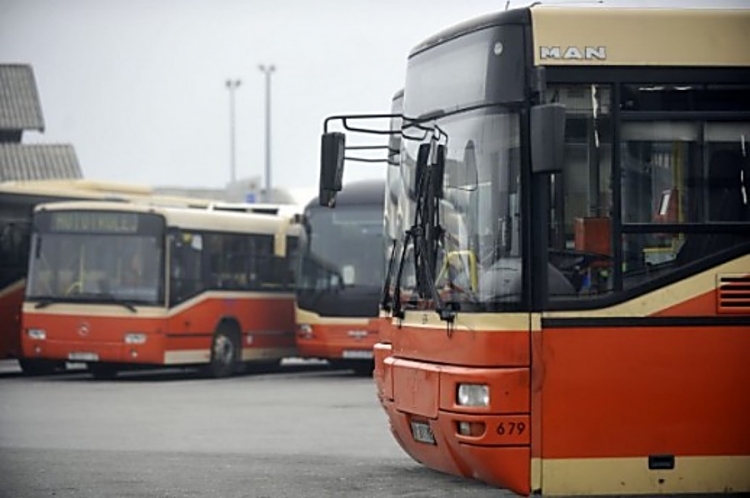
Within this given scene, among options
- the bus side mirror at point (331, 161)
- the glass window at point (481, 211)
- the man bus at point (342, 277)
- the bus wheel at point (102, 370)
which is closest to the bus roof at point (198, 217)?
the man bus at point (342, 277)

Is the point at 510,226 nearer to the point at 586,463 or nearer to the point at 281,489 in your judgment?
the point at 586,463

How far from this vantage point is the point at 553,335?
11406 millimetres

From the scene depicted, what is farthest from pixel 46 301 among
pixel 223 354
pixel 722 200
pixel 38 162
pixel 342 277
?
pixel 38 162

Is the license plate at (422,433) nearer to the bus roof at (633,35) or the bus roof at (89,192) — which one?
the bus roof at (633,35)

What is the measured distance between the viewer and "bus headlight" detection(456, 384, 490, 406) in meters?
11.4

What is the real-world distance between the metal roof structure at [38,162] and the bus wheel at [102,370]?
3107 centimetres

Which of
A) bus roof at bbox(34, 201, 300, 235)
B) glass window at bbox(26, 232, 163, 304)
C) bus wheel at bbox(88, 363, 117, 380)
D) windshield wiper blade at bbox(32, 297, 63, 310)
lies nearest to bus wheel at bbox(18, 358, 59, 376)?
bus wheel at bbox(88, 363, 117, 380)

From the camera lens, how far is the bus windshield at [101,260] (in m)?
27.8

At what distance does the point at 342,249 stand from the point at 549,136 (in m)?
19.2

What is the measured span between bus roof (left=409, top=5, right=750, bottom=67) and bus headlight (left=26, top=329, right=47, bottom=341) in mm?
17137

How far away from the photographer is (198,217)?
29.4m

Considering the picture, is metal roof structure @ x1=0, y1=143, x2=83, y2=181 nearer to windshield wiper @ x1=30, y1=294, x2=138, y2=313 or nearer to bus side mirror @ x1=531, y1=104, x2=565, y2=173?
windshield wiper @ x1=30, y1=294, x2=138, y2=313

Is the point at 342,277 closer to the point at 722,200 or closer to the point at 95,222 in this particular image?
the point at 95,222

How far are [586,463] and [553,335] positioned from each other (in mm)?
866
